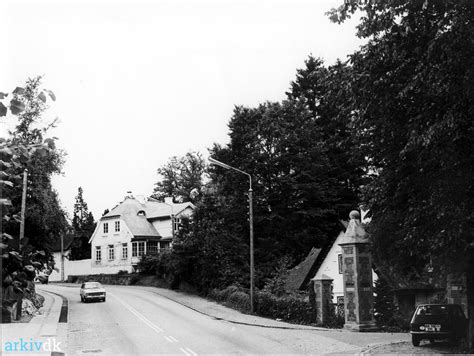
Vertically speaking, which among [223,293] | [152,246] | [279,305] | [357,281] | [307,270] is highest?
[152,246]

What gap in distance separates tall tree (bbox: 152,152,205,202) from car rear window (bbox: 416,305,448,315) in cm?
6802

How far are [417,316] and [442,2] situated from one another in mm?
9167

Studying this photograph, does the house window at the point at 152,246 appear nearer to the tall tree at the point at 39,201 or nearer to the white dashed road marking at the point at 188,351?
the tall tree at the point at 39,201

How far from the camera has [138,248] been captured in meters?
60.8

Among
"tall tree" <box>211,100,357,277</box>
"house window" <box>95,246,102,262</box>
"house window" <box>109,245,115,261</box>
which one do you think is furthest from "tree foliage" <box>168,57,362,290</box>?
"house window" <box>95,246,102,262</box>

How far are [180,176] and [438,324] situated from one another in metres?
71.2

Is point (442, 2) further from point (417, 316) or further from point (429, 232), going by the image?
point (417, 316)

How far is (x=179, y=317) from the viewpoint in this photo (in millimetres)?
26859

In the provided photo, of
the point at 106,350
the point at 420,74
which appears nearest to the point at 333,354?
the point at 106,350

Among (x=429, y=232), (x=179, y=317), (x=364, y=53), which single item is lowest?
(x=179, y=317)

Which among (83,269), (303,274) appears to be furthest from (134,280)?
(303,274)

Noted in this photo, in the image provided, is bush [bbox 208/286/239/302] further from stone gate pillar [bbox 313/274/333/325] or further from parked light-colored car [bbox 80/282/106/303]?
stone gate pillar [bbox 313/274/333/325]

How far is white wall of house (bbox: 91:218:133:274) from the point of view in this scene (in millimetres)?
61438

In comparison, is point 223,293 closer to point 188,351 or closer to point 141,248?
point 188,351
